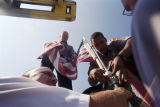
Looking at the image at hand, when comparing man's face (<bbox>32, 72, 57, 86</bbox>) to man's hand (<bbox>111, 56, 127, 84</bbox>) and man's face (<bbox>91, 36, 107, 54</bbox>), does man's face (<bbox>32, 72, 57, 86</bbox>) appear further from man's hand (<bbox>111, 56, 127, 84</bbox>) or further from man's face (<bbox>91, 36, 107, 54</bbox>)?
man's face (<bbox>91, 36, 107, 54</bbox>)

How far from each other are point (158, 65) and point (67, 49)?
156 inches

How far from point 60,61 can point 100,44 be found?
131 centimetres

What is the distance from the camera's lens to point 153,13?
0.51 m

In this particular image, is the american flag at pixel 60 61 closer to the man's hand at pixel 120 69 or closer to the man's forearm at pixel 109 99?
the man's hand at pixel 120 69

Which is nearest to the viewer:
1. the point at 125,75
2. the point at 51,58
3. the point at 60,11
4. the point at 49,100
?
the point at 49,100

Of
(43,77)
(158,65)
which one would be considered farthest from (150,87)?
(43,77)

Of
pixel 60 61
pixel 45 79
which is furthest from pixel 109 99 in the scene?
pixel 60 61

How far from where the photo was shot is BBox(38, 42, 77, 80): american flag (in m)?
4.01

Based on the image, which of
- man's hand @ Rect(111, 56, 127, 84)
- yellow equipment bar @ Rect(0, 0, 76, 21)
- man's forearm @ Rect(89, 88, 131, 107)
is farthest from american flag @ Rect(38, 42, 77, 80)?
man's forearm @ Rect(89, 88, 131, 107)

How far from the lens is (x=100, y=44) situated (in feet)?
10.1

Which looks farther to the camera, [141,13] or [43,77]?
[43,77]

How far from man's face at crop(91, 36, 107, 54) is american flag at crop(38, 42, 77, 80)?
1.12 meters

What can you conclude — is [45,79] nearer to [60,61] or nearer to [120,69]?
[120,69]

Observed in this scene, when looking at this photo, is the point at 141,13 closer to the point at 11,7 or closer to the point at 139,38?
the point at 139,38
